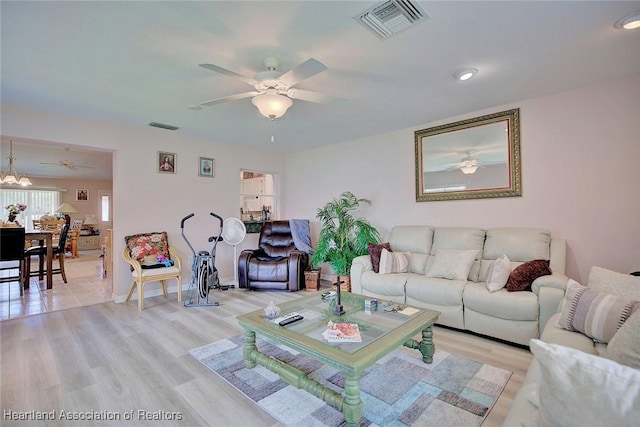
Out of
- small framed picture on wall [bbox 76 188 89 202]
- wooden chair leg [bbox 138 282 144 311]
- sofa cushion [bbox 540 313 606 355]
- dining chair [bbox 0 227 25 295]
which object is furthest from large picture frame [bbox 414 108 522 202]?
small framed picture on wall [bbox 76 188 89 202]

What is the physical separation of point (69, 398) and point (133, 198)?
2.85m

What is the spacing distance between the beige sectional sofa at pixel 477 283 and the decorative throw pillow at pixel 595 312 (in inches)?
22.8

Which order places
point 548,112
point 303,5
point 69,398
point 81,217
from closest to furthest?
point 303,5, point 69,398, point 548,112, point 81,217

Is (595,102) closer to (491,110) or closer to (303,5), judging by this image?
(491,110)

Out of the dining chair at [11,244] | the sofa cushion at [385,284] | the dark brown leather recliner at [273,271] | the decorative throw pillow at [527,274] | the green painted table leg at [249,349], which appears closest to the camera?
the green painted table leg at [249,349]

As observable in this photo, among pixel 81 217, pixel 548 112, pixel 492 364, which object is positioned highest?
pixel 548 112

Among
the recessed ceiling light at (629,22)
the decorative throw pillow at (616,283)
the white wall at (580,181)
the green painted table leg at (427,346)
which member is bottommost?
the green painted table leg at (427,346)

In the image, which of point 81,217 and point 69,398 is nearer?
point 69,398

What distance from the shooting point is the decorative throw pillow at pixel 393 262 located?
11.8 feet

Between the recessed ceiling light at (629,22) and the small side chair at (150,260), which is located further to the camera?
the small side chair at (150,260)

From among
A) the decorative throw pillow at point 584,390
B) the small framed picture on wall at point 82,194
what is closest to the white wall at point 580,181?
the decorative throw pillow at point 584,390

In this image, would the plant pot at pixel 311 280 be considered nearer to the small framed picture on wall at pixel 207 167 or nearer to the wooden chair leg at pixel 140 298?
the wooden chair leg at pixel 140 298

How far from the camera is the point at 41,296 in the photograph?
4262 millimetres

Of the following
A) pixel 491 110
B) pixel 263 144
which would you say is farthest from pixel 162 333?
pixel 491 110
